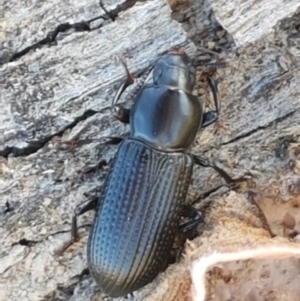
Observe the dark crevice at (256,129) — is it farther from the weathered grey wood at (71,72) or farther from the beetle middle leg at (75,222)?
the beetle middle leg at (75,222)

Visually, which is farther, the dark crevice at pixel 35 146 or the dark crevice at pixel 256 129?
the dark crevice at pixel 256 129

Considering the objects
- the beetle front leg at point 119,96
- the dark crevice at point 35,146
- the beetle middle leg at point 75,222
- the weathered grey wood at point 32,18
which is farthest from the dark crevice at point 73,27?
the beetle middle leg at point 75,222

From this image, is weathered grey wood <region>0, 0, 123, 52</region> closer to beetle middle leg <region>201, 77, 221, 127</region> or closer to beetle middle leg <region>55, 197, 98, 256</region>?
beetle middle leg <region>201, 77, 221, 127</region>

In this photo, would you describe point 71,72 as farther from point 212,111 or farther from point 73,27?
point 212,111

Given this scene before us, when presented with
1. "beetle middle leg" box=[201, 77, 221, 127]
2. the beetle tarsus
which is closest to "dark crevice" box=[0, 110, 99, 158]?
"beetle middle leg" box=[201, 77, 221, 127]

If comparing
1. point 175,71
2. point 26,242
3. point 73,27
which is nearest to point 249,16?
point 175,71

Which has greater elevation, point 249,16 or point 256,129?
point 249,16

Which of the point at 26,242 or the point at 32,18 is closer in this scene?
the point at 32,18

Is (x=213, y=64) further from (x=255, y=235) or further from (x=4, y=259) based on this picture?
(x=4, y=259)
